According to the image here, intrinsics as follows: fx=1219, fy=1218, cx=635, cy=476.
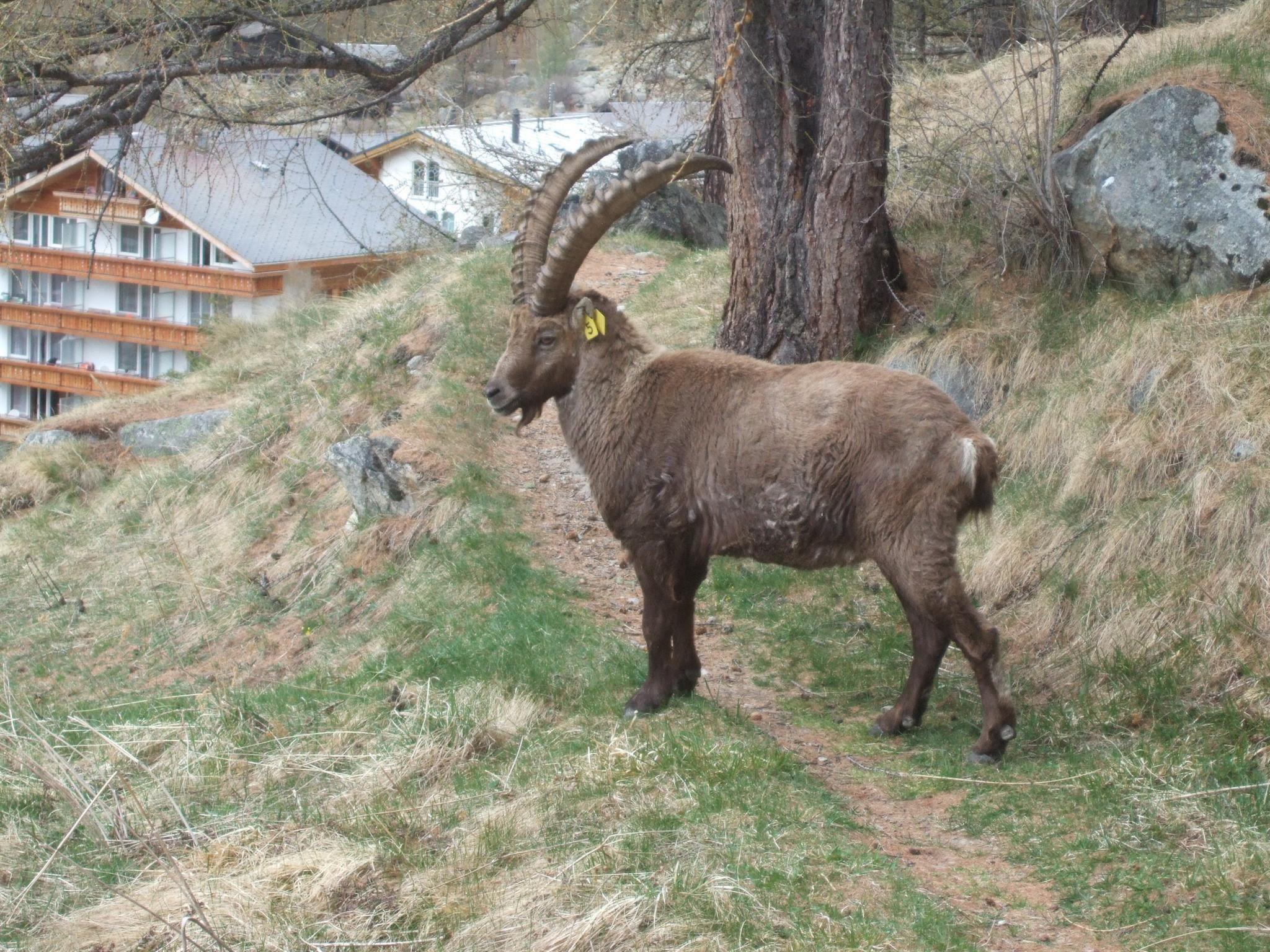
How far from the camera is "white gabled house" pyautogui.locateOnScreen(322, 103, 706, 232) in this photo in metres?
21.1

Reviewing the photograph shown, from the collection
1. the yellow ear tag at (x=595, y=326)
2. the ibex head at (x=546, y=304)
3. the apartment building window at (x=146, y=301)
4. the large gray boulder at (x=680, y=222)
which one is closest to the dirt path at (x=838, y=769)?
the ibex head at (x=546, y=304)

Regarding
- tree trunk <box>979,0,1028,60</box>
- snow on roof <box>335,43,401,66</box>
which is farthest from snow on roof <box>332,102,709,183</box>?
tree trunk <box>979,0,1028,60</box>

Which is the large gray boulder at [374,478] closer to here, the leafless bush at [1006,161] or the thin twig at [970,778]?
the leafless bush at [1006,161]

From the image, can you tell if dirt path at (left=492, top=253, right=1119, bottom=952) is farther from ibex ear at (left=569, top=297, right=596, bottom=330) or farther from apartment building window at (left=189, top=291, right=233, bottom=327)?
apartment building window at (left=189, top=291, right=233, bottom=327)

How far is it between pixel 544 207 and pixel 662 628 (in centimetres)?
268

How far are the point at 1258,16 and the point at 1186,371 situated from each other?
5.33 meters

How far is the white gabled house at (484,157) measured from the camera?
2114 centimetres

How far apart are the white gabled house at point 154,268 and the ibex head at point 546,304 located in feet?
64.7

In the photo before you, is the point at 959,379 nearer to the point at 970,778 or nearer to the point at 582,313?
the point at 582,313

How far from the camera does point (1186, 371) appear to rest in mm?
8617

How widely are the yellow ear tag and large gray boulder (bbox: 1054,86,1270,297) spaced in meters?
4.79

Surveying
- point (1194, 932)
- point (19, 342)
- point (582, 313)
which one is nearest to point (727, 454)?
point (582, 313)

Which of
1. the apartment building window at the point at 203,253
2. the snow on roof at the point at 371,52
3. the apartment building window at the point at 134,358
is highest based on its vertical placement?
the snow on roof at the point at 371,52

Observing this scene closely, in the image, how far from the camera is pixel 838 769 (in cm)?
646
